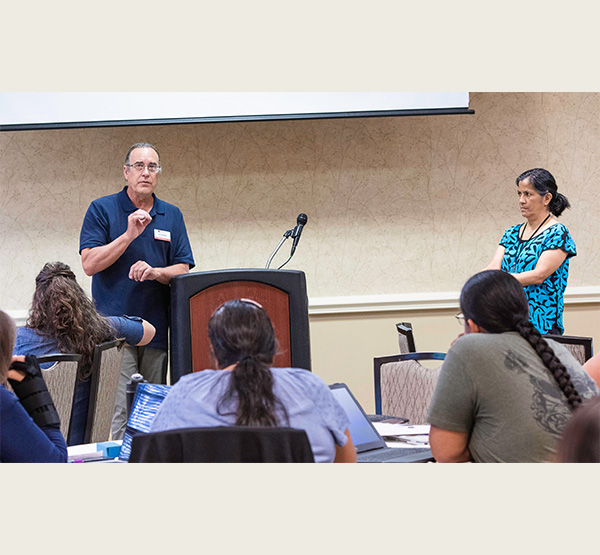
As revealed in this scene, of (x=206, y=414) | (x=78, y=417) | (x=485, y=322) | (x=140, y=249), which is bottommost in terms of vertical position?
(x=78, y=417)

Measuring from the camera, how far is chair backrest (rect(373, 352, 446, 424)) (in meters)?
2.50

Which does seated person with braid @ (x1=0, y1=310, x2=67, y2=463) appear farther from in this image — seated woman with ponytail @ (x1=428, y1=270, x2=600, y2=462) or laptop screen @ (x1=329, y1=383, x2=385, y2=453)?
seated woman with ponytail @ (x1=428, y1=270, x2=600, y2=462)

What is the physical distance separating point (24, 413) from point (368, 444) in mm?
810

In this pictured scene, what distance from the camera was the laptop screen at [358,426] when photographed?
1.73 m

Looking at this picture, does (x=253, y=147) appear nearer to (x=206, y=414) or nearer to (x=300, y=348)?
(x=300, y=348)

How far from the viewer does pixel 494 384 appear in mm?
1491

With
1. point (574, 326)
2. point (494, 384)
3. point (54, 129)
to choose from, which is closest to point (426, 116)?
point (574, 326)

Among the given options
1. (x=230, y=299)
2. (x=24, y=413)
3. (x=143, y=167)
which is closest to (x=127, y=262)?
(x=143, y=167)

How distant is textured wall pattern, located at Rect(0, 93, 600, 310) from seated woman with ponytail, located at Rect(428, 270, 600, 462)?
287cm

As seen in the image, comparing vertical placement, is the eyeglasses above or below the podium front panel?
above

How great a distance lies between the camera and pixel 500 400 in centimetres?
149

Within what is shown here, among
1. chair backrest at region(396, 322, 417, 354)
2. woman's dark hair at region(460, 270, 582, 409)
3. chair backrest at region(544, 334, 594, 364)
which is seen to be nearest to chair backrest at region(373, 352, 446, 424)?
chair backrest at region(396, 322, 417, 354)

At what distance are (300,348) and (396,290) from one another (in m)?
2.61

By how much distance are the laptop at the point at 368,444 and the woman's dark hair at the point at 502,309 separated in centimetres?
35
